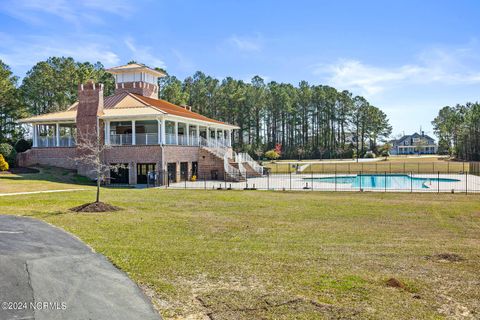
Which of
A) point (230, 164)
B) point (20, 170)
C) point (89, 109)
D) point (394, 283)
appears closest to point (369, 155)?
point (230, 164)

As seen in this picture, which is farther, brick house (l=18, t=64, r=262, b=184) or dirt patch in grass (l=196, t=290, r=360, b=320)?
brick house (l=18, t=64, r=262, b=184)

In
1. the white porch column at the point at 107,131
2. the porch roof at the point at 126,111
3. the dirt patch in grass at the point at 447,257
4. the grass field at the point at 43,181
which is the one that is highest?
the porch roof at the point at 126,111

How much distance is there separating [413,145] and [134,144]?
124 meters

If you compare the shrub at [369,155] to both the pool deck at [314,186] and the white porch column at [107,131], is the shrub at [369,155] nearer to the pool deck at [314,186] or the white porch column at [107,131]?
the pool deck at [314,186]

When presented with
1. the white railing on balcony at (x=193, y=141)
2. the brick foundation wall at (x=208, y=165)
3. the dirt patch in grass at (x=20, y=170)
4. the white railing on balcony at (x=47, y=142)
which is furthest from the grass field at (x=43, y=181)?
the brick foundation wall at (x=208, y=165)

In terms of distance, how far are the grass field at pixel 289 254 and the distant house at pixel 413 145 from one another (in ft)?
414

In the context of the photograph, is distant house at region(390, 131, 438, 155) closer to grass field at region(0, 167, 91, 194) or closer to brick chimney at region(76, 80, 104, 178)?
brick chimney at region(76, 80, 104, 178)

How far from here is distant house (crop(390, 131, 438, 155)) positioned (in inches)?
5463

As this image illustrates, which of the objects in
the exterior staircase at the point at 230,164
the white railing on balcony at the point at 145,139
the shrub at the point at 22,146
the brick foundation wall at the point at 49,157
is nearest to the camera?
the white railing on balcony at the point at 145,139

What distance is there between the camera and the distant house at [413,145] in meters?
139

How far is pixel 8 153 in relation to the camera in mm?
38312

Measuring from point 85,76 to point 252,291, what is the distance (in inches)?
2414

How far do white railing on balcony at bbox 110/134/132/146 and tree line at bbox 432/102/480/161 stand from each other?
224 feet

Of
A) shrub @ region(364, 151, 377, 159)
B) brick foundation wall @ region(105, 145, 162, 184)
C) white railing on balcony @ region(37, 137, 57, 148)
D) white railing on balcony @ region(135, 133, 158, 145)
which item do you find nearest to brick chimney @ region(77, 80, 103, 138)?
brick foundation wall @ region(105, 145, 162, 184)
